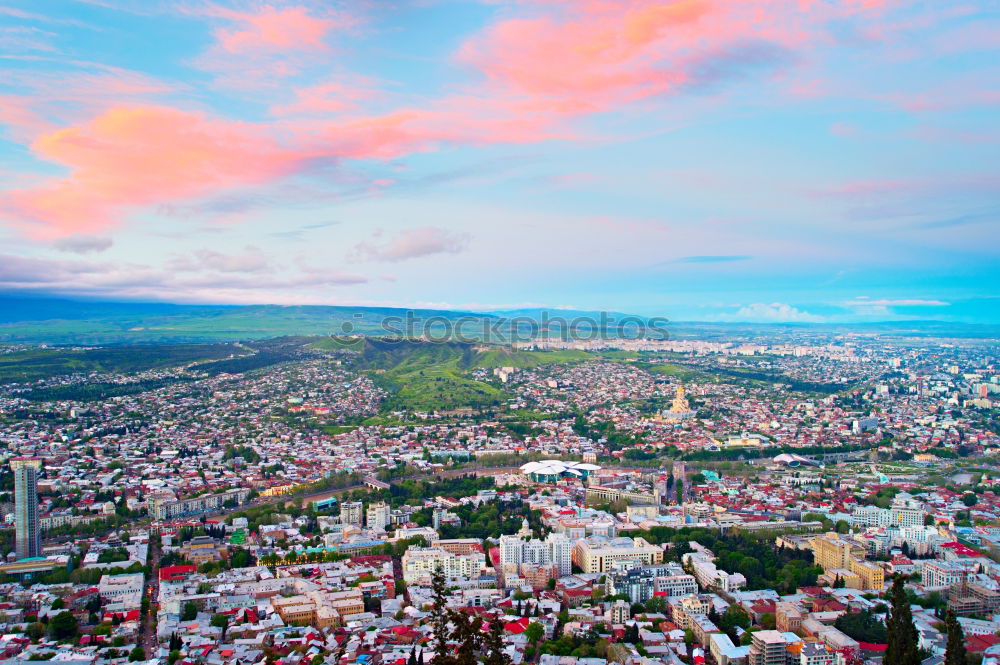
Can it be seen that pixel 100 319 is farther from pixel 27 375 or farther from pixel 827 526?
pixel 827 526

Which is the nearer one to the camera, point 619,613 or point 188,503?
point 619,613

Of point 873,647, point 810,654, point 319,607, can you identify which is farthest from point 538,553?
point 873,647

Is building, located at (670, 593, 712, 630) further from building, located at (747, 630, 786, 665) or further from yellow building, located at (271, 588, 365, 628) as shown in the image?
yellow building, located at (271, 588, 365, 628)

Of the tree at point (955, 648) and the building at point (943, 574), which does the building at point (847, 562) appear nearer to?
the building at point (943, 574)

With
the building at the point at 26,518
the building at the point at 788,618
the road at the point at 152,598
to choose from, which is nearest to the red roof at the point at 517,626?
the building at the point at 788,618

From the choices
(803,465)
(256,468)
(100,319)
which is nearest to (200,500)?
(256,468)

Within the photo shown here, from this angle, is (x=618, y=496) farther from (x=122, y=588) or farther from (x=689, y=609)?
(x=122, y=588)
